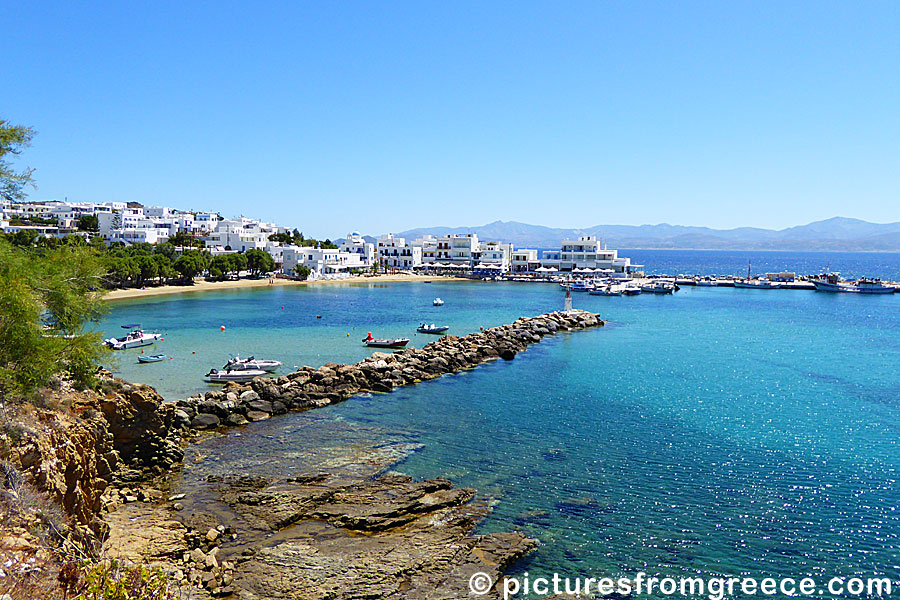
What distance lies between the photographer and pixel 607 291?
87375 millimetres

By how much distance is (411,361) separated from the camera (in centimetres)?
3198

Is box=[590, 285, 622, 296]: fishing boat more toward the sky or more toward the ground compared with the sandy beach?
more toward the ground

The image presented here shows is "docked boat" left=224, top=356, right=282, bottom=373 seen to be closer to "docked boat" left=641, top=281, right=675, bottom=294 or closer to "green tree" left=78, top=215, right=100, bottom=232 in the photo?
"docked boat" left=641, top=281, right=675, bottom=294

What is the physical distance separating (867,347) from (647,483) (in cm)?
3455

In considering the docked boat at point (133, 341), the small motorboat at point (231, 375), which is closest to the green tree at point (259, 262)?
the docked boat at point (133, 341)

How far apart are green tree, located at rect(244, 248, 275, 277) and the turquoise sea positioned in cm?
4629

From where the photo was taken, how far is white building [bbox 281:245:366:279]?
335 feet

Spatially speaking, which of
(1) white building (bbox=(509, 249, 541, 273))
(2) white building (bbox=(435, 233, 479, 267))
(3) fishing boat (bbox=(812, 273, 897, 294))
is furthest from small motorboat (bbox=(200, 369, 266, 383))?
(2) white building (bbox=(435, 233, 479, 267))

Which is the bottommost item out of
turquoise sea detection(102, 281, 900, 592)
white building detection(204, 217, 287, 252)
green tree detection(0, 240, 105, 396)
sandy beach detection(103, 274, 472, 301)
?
turquoise sea detection(102, 281, 900, 592)

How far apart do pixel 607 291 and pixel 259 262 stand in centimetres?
5452

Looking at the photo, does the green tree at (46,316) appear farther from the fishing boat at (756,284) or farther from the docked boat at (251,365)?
the fishing boat at (756,284)

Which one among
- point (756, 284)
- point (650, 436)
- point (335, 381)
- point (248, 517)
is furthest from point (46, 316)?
point (756, 284)

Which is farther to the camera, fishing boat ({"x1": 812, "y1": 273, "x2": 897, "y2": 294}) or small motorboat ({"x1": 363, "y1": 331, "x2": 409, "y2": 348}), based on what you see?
fishing boat ({"x1": 812, "y1": 273, "x2": 897, "y2": 294})

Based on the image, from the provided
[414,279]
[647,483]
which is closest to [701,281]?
[414,279]
